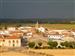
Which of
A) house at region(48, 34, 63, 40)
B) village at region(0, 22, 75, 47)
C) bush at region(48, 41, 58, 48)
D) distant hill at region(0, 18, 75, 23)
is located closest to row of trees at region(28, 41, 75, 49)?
bush at region(48, 41, 58, 48)

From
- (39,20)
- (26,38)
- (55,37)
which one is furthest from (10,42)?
(39,20)

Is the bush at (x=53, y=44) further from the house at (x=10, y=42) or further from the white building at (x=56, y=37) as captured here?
the house at (x=10, y=42)

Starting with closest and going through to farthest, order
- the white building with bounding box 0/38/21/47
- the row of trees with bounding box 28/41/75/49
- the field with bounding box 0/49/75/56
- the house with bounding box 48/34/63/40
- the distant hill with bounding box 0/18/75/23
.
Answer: the field with bounding box 0/49/75/56 < the row of trees with bounding box 28/41/75/49 < the white building with bounding box 0/38/21/47 < the house with bounding box 48/34/63/40 < the distant hill with bounding box 0/18/75/23

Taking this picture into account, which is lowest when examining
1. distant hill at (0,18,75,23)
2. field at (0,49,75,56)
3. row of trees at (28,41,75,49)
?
field at (0,49,75,56)

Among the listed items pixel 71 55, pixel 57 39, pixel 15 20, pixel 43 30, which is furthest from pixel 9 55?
pixel 15 20

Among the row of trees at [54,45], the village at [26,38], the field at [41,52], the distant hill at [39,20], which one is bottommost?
the field at [41,52]

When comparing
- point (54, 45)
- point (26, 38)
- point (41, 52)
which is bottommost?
point (41, 52)

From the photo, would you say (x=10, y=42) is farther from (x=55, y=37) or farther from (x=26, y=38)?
(x=55, y=37)

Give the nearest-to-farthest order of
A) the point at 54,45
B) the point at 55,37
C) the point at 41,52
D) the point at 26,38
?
1. the point at 41,52
2. the point at 54,45
3. the point at 55,37
4. the point at 26,38

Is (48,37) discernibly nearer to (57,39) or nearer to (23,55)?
(57,39)

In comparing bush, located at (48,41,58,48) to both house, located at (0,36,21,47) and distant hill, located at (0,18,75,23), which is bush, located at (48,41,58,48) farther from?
distant hill, located at (0,18,75,23)

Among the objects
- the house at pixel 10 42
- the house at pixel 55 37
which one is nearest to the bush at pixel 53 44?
the house at pixel 55 37
